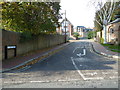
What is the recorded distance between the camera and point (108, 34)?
99.2 feet

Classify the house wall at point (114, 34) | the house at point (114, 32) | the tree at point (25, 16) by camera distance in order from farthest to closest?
1. the house at point (114, 32)
2. the house wall at point (114, 34)
3. the tree at point (25, 16)

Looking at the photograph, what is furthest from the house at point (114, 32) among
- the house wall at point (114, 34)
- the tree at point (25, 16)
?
the tree at point (25, 16)

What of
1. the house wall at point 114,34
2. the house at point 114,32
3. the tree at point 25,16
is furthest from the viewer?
the house at point 114,32

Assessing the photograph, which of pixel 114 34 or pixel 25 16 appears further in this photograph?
pixel 114 34

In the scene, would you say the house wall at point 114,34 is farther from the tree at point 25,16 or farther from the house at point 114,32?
the tree at point 25,16

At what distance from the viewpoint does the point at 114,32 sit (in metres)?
27.0

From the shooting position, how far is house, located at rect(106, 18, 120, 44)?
2497cm

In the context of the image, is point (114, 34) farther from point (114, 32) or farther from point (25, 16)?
point (25, 16)

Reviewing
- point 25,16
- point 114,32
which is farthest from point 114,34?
point 25,16

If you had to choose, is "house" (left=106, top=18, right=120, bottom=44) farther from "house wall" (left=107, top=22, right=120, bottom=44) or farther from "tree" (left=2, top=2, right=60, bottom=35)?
"tree" (left=2, top=2, right=60, bottom=35)

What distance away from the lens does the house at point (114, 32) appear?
2497 centimetres

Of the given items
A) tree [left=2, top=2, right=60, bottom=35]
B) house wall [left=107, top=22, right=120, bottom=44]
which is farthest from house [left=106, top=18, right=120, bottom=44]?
tree [left=2, top=2, right=60, bottom=35]

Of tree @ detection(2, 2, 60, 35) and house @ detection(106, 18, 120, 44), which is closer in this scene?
tree @ detection(2, 2, 60, 35)

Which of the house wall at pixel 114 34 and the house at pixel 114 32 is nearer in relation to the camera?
the house wall at pixel 114 34
